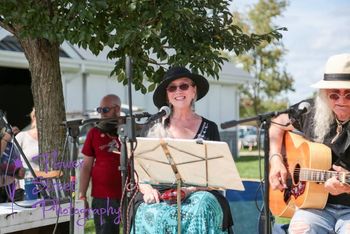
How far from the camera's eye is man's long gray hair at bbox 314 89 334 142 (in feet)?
12.4

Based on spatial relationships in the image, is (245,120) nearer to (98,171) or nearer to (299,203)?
(299,203)

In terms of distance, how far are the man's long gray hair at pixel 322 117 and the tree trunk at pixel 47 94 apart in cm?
247

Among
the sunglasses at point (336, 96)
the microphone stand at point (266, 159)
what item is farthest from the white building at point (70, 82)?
the microphone stand at point (266, 159)

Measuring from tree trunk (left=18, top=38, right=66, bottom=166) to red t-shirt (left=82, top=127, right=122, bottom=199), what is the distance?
0.36 metres

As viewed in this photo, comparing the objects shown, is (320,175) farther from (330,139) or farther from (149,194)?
(149,194)

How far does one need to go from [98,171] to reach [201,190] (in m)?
1.70

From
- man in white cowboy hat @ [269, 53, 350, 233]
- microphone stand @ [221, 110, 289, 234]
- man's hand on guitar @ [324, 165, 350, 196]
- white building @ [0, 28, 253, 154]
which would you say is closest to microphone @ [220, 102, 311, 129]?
microphone stand @ [221, 110, 289, 234]

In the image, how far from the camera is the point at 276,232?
12.8ft

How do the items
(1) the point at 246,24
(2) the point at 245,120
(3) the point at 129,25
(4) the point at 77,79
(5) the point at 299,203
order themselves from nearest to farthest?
(2) the point at 245,120 < (5) the point at 299,203 < (3) the point at 129,25 < (4) the point at 77,79 < (1) the point at 246,24

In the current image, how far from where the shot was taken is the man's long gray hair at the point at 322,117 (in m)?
3.77

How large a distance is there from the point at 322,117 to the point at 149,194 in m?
1.34

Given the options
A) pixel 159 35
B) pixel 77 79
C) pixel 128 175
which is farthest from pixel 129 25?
pixel 77 79

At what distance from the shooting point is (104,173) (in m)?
5.05

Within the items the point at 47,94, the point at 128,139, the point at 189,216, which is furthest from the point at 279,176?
the point at 47,94
